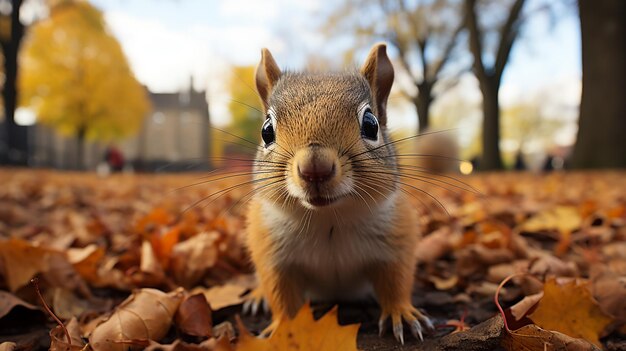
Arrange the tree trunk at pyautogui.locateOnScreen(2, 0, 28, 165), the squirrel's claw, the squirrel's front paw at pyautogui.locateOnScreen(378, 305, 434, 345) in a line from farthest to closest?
the tree trunk at pyautogui.locateOnScreen(2, 0, 28, 165)
the squirrel's claw
the squirrel's front paw at pyautogui.locateOnScreen(378, 305, 434, 345)

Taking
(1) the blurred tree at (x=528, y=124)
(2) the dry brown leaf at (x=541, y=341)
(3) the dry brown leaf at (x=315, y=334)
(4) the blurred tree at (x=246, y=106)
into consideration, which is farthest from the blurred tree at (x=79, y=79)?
(1) the blurred tree at (x=528, y=124)

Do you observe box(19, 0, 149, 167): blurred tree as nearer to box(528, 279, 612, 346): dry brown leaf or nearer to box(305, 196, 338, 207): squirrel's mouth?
box(305, 196, 338, 207): squirrel's mouth

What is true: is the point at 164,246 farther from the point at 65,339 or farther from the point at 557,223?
the point at 557,223

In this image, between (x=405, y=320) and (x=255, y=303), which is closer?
(x=405, y=320)

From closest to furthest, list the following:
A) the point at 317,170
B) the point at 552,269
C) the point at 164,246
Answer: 1. the point at 317,170
2. the point at 552,269
3. the point at 164,246

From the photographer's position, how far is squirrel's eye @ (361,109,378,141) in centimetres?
155

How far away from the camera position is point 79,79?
25.9 metres

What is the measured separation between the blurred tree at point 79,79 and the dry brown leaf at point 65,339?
25.7 metres

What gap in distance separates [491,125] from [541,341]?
14.5 metres

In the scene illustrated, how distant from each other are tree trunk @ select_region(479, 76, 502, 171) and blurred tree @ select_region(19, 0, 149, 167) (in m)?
19.6

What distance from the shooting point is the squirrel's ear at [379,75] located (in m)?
1.79

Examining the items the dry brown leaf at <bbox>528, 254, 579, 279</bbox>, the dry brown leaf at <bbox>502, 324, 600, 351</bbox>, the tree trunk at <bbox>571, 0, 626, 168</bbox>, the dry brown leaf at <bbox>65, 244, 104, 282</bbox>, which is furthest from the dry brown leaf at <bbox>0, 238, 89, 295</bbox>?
the tree trunk at <bbox>571, 0, 626, 168</bbox>

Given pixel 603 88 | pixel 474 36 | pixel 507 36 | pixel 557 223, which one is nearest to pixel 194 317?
pixel 557 223

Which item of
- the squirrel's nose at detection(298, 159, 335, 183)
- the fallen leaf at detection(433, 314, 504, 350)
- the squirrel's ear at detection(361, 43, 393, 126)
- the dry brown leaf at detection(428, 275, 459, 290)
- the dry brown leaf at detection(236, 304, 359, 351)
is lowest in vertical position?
the dry brown leaf at detection(428, 275, 459, 290)
